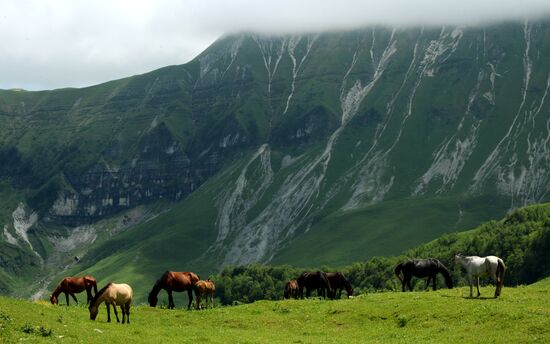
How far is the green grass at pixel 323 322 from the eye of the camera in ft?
145

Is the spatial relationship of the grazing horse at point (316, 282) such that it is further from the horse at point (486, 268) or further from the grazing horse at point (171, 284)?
the horse at point (486, 268)

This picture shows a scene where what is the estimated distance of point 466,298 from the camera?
181 feet

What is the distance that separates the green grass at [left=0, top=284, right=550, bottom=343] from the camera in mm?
44188

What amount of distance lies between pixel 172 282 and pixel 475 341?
32.0m

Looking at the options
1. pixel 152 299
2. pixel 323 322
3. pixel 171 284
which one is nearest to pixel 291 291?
pixel 171 284

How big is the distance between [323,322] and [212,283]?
18800 mm

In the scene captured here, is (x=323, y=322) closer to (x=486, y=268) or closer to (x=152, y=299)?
(x=486, y=268)

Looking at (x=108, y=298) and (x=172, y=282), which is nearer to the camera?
(x=108, y=298)

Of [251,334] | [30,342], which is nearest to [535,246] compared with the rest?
[251,334]

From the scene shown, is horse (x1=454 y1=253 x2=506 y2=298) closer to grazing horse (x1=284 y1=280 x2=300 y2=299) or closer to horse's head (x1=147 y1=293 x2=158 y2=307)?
grazing horse (x1=284 y1=280 x2=300 y2=299)

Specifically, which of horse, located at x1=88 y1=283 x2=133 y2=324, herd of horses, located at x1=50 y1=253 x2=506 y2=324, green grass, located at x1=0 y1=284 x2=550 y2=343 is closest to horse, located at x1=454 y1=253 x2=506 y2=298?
herd of horses, located at x1=50 y1=253 x2=506 y2=324

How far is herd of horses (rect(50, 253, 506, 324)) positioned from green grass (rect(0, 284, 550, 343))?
5.20 ft

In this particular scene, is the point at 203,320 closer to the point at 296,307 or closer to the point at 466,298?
the point at 296,307

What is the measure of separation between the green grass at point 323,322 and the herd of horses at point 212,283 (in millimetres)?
1585
